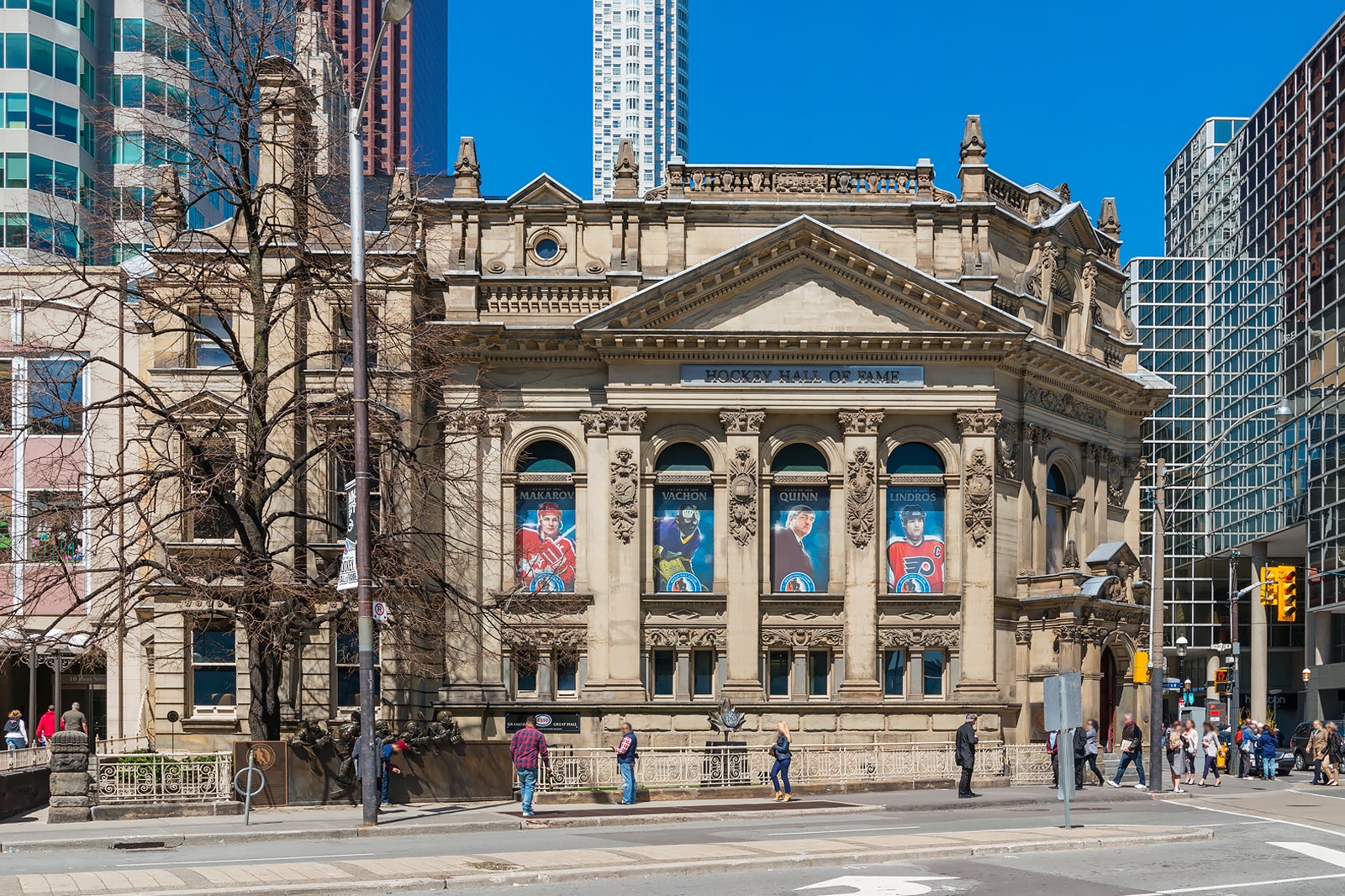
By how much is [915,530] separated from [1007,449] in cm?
389

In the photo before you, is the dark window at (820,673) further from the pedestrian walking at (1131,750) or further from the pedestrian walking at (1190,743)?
the pedestrian walking at (1190,743)

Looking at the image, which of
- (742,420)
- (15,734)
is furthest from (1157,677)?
(15,734)

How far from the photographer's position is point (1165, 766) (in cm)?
5266

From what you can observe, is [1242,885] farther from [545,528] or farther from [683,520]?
[545,528]

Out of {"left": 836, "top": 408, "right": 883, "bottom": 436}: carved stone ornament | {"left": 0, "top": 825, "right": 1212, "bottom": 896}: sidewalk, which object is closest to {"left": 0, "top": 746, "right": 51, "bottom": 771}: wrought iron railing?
{"left": 0, "top": 825, "right": 1212, "bottom": 896}: sidewalk

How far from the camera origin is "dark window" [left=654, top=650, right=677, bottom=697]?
48.4 metres

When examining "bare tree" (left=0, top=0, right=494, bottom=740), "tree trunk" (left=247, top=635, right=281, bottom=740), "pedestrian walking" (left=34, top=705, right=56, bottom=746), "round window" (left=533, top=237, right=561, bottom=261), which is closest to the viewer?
"bare tree" (left=0, top=0, right=494, bottom=740)

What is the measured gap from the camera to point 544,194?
50.7m

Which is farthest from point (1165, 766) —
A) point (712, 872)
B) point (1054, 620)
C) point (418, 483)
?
point (712, 872)

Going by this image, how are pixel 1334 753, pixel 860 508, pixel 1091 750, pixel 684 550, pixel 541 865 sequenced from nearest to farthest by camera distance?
1. pixel 541 865
2. pixel 1091 750
3. pixel 860 508
4. pixel 684 550
5. pixel 1334 753

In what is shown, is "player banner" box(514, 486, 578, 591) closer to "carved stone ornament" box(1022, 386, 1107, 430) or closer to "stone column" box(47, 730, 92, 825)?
"carved stone ornament" box(1022, 386, 1107, 430)

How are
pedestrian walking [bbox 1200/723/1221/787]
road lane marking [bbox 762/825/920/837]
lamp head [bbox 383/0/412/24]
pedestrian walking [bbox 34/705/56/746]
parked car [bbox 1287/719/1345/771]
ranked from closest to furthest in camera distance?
1. lamp head [bbox 383/0/412/24]
2. road lane marking [bbox 762/825/920/837]
3. pedestrian walking [bbox 1200/723/1221/787]
4. pedestrian walking [bbox 34/705/56/746]
5. parked car [bbox 1287/719/1345/771]

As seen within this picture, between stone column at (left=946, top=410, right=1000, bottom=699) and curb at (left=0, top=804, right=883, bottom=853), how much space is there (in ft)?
60.2

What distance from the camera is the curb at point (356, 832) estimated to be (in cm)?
2527
